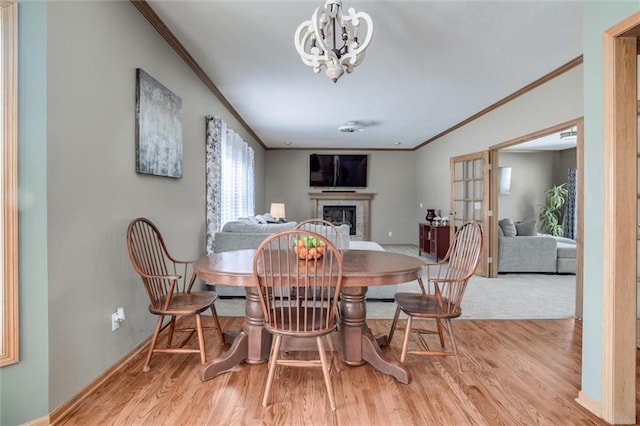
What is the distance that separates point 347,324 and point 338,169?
6.91 m

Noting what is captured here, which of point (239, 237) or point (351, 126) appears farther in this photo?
point (351, 126)

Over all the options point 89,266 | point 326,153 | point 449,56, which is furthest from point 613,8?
point 326,153

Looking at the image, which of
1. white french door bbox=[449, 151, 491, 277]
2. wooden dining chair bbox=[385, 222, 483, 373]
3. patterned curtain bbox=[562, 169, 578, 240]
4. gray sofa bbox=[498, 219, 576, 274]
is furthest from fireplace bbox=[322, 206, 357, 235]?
wooden dining chair bbox=[385, 222, 483, 373]

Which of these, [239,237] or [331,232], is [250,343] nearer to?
[239,237]

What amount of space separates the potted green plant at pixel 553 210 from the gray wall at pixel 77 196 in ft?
→ 26.6

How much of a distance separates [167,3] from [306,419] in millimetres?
2899

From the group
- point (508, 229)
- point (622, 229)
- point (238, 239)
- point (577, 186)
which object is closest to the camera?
point (622, 229)

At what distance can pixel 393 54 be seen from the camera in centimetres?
333

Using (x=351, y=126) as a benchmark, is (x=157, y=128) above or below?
below

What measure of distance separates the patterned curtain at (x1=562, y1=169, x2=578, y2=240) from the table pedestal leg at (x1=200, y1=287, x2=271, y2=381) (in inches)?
Answer: 307

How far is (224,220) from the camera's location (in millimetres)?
4824

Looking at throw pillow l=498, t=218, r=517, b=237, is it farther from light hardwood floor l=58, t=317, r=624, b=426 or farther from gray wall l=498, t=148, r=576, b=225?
light hardwood floor l=58, t=317, r=624, b=426

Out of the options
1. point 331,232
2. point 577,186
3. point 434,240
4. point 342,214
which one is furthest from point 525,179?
point 331,232

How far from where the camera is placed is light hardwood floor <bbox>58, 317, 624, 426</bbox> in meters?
1.77
